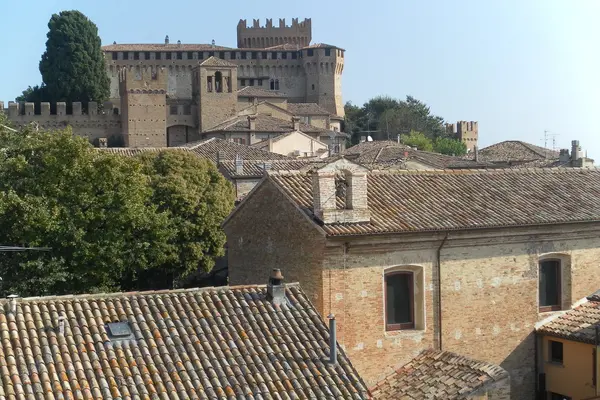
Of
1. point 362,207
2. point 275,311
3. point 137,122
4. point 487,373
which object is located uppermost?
point 137,122

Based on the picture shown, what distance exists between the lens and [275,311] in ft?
46.2

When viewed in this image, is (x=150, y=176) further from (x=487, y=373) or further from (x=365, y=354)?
(x=487, y=373)

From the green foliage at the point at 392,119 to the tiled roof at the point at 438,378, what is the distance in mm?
81143

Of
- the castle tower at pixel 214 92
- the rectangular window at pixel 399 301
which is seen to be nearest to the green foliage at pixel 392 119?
the castle tower at pixel 214 92

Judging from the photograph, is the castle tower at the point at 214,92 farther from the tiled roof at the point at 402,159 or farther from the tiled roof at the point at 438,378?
the tiled roof at the point at 438,378

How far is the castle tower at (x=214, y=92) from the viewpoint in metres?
83.1

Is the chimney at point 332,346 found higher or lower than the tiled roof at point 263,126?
lower

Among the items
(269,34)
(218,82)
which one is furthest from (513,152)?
(269,34)

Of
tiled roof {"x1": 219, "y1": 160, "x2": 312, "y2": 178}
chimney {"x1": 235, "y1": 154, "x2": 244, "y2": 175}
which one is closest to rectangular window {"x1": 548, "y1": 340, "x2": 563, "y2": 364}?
tiled roof {"x1": 219, "y1": 160, "x2": 312, "y2": 178}

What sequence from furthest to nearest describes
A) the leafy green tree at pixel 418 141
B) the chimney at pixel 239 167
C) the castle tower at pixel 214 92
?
the leafy green tree at pixel 418 141, the castle tower at pixel 214 92, the chimney at pixel 239 167

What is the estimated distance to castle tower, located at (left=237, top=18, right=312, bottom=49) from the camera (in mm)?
116875

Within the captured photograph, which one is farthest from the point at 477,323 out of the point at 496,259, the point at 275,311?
the point at 275,311

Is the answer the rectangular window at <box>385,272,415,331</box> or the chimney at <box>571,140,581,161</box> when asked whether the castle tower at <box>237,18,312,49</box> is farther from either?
the rectangular window at <box>385,272,415,331</box>

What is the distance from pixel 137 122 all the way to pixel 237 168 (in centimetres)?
3716
